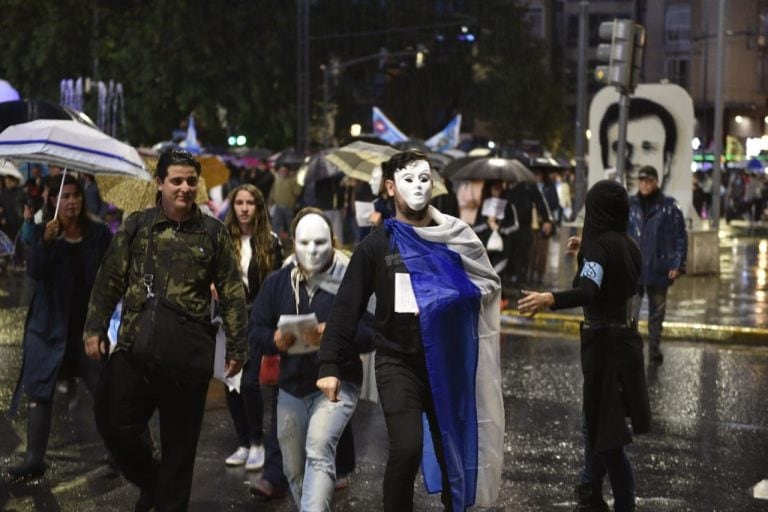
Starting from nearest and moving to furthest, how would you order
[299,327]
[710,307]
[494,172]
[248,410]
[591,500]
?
[299,327] < [591,500] < [248,410] < [710,307] < [494,172]

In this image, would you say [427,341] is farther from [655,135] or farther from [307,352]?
[655,135]

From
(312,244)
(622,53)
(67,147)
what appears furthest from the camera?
(622,53)

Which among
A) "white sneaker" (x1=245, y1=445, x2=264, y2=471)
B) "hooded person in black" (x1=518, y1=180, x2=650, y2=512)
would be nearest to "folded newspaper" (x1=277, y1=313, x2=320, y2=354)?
"hooded person in black" (x1=518, y1=180, x2=650, y2=512)

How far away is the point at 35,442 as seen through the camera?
770 cm

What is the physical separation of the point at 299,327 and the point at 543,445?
2.76 metres

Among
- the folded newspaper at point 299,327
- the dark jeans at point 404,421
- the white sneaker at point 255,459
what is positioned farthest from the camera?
the white sneaker at point 255,459

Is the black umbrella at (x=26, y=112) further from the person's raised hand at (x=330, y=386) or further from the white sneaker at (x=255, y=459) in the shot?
the person's raised hand at (x=330, y=386)

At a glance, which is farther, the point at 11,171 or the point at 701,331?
the point at 11,171

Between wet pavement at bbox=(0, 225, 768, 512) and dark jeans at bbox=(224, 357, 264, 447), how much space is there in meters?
0.22

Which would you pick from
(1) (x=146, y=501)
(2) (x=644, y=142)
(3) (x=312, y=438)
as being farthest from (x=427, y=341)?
(2) (x=644, y=142)

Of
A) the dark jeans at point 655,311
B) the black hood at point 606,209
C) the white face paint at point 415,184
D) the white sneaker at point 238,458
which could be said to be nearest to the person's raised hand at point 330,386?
the white face paint at point 415,184

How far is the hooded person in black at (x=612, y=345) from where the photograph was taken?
6.55 metres

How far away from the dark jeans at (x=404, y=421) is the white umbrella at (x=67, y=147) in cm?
266

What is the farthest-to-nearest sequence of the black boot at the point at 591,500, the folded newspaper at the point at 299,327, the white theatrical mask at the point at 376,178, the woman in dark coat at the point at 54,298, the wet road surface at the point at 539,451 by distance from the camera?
the white theatrical mask at the point at 376,178, the woman in dark coat at the point at 54,298, the wet road surface at the point at 539,451, the black boot at the point at 591,500, the folded newspaper at the point at 299,327
